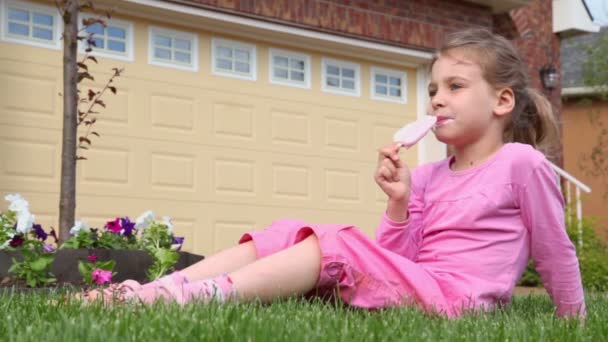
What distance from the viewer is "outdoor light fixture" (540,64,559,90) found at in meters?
12.4

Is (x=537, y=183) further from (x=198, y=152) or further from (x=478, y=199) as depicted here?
(x=198, y=152)

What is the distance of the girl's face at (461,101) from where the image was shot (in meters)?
3.72

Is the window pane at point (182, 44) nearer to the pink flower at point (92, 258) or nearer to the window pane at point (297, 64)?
the window pane at point (297, 64)

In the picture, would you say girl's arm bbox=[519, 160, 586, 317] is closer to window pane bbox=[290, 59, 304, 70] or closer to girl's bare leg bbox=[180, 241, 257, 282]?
girl's bare leg bbox=[180, 241, 257, 282]

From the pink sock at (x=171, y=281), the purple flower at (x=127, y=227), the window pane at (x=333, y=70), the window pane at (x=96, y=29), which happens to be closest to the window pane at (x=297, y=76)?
the window pane at (x=333, y=70)

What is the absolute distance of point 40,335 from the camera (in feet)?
7.69

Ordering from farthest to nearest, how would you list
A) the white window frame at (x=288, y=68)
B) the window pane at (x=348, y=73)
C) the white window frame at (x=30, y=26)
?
the window pane at (x=348, y=73), the white window frame at (x=288, y=68), the white window frame at (x=30, y=26)

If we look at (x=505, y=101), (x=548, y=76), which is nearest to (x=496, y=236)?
(x=505, y=101)

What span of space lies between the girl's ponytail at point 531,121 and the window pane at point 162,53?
544 cm

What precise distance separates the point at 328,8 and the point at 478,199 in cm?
658

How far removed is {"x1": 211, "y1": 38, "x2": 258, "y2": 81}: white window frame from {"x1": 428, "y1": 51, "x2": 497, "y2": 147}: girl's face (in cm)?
563

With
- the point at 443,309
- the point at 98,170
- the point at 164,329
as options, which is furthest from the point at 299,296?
the point at 98,170

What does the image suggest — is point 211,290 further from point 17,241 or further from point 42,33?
point 42,33

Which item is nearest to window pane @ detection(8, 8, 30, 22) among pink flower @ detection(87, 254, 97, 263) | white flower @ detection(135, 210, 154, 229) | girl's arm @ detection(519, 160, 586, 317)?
white flower @ detection(135, 210, 154, 229)
